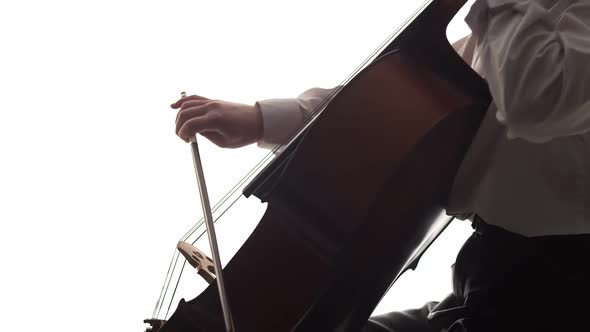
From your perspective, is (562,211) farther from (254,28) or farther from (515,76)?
Result: (254,28)

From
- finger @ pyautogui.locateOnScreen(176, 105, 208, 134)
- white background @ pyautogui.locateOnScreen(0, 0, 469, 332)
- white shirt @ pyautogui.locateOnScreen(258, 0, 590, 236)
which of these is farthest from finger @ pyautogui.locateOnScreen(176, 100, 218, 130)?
white background @ pyautogui.locateOnScreen(0, 0, 469, 332)

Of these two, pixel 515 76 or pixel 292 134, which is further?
pixel 292 134

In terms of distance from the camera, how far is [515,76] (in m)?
0.52

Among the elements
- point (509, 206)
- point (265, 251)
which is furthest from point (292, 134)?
point (509, 206)

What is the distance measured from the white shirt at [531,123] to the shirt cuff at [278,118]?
226 millimetres

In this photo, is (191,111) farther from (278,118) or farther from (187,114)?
(278,118)

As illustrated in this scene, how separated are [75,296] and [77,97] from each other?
18.2 inches

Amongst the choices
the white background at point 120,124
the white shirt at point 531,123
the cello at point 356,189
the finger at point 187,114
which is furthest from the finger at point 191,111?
the white background at point 120,124

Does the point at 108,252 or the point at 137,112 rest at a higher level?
the point at 137,112

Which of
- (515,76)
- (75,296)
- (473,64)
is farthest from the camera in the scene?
(75,296)

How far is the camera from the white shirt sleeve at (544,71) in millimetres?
503

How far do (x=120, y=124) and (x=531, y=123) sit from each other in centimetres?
105

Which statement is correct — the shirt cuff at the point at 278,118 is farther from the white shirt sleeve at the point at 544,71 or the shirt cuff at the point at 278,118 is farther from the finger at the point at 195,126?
the white shirt sleeve at the point at 544,71

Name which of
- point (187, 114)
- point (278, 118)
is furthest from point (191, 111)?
point (278, 118)
